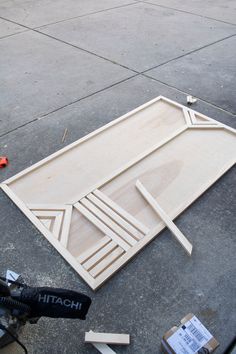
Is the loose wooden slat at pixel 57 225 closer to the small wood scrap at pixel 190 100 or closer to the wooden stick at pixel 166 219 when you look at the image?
the wooden stick at pixel 166 219

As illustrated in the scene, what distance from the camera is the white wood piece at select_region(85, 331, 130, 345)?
1769 mm

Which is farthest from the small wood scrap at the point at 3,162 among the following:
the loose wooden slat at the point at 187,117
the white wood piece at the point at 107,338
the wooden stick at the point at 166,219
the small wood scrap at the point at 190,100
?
the small wood scrap at the point at 190,100

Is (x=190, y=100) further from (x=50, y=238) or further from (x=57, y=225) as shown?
(x=50, y=238)

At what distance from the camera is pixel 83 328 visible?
72.7 inches

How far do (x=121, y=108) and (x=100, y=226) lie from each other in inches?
72.9

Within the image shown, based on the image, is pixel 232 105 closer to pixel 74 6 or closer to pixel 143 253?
pixel 143 253

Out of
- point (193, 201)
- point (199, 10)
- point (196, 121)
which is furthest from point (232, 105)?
point (199, 10)

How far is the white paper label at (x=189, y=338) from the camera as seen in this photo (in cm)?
158

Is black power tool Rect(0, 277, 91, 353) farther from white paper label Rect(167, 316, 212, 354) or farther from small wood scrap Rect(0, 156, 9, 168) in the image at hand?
small wood scrap Rect(0, 156, 9, 168)

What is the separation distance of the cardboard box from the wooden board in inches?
22.7

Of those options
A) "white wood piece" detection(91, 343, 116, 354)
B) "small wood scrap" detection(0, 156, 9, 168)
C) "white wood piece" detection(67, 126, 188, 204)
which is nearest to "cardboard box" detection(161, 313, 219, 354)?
"white wood piece" detection(91, 343, 116, 354)

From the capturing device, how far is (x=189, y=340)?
1615 millimetres

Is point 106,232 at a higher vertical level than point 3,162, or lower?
lower

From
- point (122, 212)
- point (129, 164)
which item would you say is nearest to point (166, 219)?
point (122, 212)
